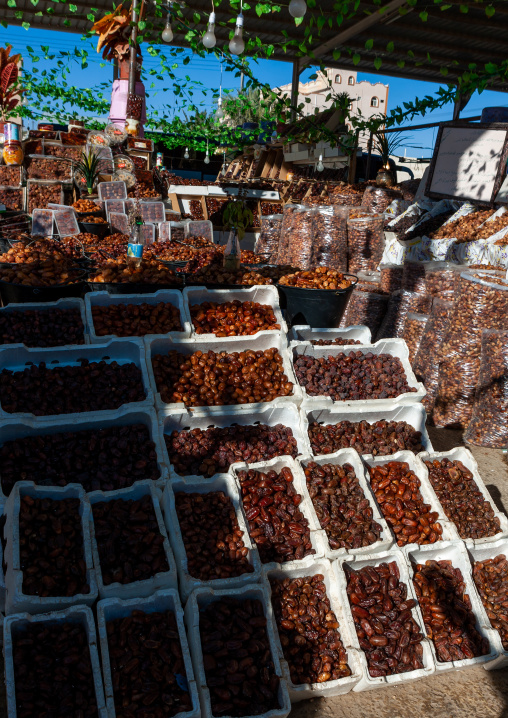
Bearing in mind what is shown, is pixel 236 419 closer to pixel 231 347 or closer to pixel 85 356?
pixel 231 347

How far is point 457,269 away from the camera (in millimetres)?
3898

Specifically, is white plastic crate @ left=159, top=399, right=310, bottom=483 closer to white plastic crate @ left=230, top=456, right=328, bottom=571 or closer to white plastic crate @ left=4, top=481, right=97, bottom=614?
white plastic crate @ left=230, top=456, right=328, bottom=571

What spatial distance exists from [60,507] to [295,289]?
235 centimetres

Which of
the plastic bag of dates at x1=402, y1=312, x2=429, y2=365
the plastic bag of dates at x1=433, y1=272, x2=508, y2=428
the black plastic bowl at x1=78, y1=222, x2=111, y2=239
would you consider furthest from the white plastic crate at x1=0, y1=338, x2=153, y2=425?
the black plastic bowl at x1=78, y1=222, x2=111, y2=239

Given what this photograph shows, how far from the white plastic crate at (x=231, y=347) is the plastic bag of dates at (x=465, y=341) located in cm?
150

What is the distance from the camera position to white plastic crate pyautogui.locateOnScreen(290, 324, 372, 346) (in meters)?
3.13

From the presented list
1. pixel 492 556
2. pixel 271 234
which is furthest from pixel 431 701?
pixel 271 234

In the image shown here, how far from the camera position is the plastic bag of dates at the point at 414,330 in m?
4.23

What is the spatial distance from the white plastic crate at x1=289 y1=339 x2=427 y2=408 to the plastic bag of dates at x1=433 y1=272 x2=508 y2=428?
0.85 meters

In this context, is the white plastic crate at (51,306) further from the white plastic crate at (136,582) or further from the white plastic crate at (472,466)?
the white plastic crate at (472,466)

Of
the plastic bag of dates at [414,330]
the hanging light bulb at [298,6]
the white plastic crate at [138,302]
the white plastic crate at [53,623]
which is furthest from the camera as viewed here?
the hanging light bulb at [298,6]

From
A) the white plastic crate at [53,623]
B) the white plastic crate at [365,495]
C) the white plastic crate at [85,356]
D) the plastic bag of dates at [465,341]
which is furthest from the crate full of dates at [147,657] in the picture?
the plastic bag of dates at [465,341]

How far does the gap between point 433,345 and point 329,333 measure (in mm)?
1160

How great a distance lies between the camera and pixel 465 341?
11.9ft
